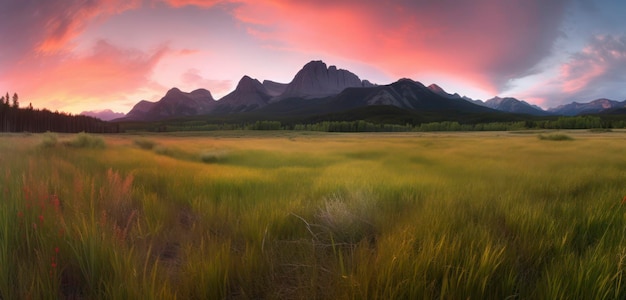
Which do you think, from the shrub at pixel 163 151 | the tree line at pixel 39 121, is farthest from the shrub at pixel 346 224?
the tree line at pixel 39 121

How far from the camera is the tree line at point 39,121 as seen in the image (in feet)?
188

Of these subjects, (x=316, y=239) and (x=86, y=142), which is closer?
(x=316, y=239)

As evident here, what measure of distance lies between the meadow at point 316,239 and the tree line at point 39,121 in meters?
69.9

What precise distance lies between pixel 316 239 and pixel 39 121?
83659 millimetres

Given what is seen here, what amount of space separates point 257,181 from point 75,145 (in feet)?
33.5

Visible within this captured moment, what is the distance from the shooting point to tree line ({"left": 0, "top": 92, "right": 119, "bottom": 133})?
57.3m

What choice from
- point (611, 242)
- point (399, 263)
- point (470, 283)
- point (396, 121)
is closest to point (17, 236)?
point (399, 263)

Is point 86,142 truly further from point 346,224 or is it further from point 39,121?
point 39,121

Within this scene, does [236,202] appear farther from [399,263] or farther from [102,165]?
[102,165]

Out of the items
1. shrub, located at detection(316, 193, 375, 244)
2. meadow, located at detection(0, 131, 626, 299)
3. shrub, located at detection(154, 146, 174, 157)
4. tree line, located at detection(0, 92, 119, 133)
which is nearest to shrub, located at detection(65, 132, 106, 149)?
shrub, located at detection(154, 146, 174, 157)

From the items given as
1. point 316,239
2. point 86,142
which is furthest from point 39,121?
point 316,239

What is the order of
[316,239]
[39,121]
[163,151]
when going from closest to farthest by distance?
[316,239], [163,151], [39,121]

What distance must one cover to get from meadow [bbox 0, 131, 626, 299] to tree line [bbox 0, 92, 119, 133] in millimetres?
69878

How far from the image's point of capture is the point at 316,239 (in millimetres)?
2729
